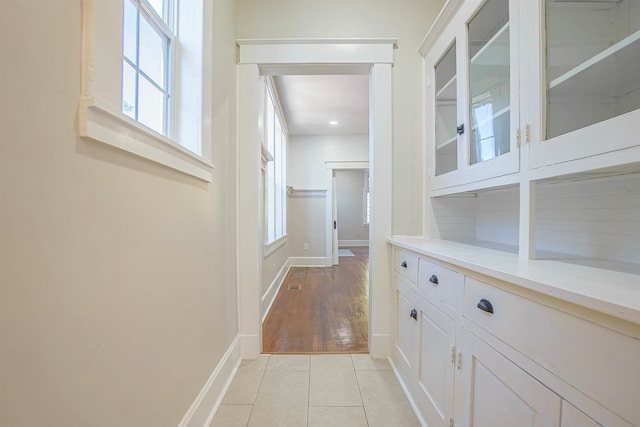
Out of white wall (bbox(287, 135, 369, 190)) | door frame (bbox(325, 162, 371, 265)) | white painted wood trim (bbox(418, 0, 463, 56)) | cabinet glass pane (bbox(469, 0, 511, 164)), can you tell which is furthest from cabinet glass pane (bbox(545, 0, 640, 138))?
white wall (bbox(287, 135, 369, 190))

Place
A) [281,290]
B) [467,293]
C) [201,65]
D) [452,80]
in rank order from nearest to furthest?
[467,293] < [201,65] < [452,80] < [281,290]

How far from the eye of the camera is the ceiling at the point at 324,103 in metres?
3.41

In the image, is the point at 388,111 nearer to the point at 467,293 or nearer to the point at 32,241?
the point at 467,293

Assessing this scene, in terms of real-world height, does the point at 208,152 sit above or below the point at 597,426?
above

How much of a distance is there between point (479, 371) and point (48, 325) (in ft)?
4.06

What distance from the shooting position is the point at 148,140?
0.92m

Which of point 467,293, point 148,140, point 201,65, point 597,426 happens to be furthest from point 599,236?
point 201,65

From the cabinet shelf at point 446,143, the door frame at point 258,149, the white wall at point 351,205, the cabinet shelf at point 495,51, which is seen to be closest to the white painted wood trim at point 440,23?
the door frame at point 258,149

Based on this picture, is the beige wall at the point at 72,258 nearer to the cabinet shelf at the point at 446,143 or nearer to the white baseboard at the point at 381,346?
the white baseboard at the point at 381,346

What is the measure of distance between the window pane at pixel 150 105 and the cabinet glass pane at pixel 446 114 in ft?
5.31

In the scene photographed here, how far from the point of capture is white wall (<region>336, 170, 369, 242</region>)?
9695 mm

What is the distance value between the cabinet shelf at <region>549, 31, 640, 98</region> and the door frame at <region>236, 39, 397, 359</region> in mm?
1177

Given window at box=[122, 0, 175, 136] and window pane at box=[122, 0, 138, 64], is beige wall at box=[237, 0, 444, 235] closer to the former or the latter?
window at box=[122, 0, 175, 136]

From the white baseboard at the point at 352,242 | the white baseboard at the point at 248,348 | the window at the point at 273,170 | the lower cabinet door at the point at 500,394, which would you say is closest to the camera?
the lower cabinet door at the point at 500,394
